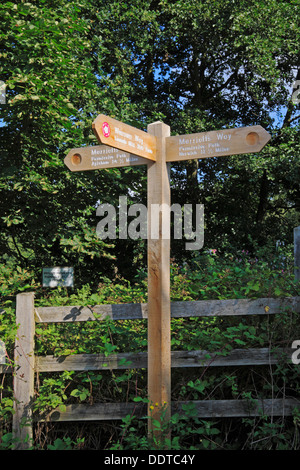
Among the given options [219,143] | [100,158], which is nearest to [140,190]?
[100,158]

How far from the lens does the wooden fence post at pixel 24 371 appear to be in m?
4.36

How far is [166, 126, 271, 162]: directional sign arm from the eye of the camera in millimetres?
4184

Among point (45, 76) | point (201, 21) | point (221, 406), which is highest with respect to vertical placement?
point (201, 21)

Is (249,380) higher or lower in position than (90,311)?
lower

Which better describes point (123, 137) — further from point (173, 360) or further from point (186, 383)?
point (186, 383)

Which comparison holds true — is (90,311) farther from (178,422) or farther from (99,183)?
(99,183)

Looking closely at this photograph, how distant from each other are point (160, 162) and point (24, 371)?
218cm

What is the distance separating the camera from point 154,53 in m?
16.6

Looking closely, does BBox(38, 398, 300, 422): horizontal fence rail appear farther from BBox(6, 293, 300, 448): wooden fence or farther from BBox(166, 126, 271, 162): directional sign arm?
BBox(166, 126, 271, 162): directional sign arm

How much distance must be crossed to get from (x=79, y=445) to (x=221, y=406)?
127cm

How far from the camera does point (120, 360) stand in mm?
4355

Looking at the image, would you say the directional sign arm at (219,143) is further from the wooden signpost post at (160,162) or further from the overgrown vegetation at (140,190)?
the overgrown vegetation at (140,190)

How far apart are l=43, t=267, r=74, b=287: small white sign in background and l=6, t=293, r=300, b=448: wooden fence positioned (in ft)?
14.6
